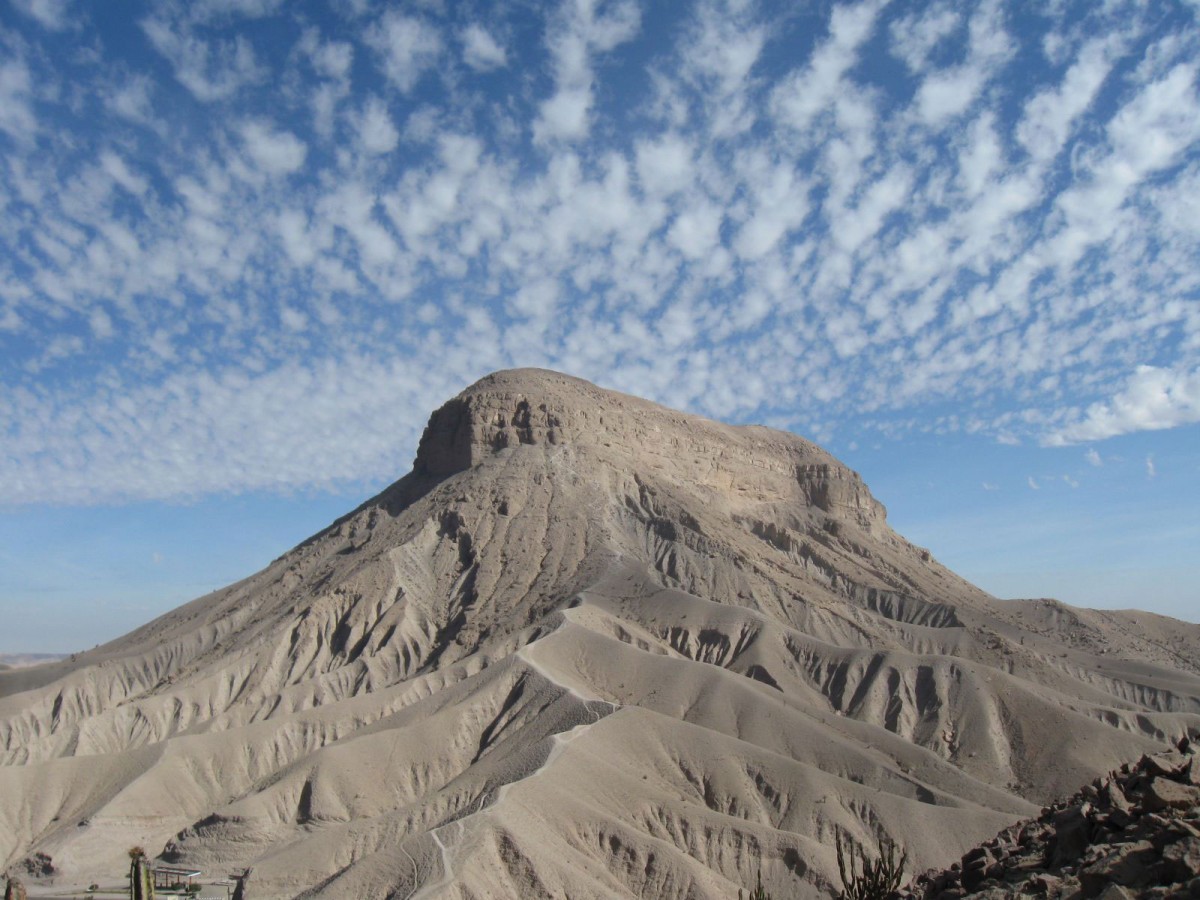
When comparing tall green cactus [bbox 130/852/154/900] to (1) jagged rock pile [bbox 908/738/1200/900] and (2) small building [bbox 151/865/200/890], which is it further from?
(2) small building [bbox 151/865/200/890]

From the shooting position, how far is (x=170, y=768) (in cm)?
6106

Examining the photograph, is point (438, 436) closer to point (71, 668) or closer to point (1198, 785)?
point (71, 668)

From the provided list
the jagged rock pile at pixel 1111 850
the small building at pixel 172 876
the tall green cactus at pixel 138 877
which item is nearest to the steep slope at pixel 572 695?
the small building at pixel 172 876

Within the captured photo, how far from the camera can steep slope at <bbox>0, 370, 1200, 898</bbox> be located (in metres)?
45.2

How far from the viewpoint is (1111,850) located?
10969mm

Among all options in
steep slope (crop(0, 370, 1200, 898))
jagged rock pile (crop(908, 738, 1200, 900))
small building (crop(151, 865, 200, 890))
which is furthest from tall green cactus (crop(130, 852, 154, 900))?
small building (crop(151, 865, 200, 890))

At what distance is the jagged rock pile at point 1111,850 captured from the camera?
32.4ft

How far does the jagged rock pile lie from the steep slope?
1057 inches

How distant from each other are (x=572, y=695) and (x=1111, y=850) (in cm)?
4986

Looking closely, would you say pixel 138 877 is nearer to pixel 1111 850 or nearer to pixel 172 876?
pixel 1111 850

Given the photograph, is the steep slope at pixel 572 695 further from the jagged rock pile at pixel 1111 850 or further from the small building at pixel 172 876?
the jagged rock pile at pixel 1111 850

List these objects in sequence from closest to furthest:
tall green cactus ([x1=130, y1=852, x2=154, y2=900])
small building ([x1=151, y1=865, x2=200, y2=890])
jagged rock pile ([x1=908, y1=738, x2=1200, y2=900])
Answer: jagged rock pile ([x1=908, y1=738, x2=1200, y2=900]) < tall green cactus ([x1=130, y1=852, x2=154, y2=900]) < small building ([x1=151, y1=865, x2=200, y2=890])

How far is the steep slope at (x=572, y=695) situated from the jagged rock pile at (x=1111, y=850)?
26.8 meters

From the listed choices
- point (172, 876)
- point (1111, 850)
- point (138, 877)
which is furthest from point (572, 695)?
point (1111, 850)
